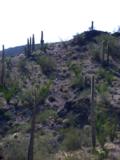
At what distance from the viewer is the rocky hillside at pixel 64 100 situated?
3155 cm

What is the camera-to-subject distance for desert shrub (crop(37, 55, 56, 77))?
51.4m

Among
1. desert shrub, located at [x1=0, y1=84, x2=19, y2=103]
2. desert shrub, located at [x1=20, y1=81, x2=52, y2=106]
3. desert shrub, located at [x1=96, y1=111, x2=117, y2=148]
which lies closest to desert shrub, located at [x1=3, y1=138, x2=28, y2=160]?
desert shrub, located at [x1=96, y1=111, x2=117, y2=148]

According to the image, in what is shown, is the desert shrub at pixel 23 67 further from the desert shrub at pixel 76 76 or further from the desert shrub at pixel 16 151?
the desert shrub at pixel 16 151

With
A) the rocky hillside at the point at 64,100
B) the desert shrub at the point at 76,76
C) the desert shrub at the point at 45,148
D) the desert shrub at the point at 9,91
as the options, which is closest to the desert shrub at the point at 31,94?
the rocky hillside at the point at 64,100

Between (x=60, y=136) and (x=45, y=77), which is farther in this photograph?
(x=45, y=77)

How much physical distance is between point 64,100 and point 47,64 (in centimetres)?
829

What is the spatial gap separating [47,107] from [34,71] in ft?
29.7

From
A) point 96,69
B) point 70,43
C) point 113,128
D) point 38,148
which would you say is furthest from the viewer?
point 70,43

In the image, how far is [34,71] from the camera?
51156 mm

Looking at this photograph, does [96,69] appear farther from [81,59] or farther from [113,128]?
[113,128]

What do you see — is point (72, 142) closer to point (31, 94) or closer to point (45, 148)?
point (45, 148)

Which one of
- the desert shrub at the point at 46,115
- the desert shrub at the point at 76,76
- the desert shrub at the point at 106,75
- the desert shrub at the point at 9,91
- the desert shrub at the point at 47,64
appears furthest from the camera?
the desert shrub at the point at 47,64

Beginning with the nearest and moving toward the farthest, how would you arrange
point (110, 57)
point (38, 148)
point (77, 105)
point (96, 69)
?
point (38, 148) → point (77, 105) → point (96, 69) → point (110, 57)

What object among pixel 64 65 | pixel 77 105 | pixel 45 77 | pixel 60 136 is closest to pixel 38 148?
pixel 60 136
